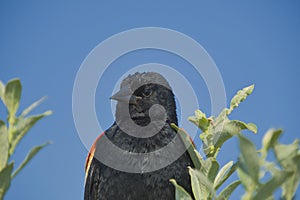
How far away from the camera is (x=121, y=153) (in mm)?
3945

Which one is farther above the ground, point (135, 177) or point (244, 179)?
point (135, 177)

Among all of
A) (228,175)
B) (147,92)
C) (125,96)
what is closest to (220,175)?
(228,175)

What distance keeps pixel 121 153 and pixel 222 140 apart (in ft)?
8.74

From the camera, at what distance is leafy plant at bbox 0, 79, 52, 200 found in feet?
2.49

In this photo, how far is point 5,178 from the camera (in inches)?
29.3

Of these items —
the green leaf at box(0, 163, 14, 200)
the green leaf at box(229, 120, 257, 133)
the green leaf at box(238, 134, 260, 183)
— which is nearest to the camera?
the green leaf at box(238, 134, 260, 183)

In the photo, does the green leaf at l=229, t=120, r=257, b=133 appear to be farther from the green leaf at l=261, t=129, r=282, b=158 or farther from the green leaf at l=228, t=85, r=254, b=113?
the green leaf at l=261, t=129, r=282, b=158

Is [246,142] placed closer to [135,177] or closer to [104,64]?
[104,64]

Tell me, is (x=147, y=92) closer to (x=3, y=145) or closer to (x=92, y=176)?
(x=92, y=176)

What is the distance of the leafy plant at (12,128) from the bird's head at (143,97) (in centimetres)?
360

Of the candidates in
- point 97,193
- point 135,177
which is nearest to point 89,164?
point 97,193

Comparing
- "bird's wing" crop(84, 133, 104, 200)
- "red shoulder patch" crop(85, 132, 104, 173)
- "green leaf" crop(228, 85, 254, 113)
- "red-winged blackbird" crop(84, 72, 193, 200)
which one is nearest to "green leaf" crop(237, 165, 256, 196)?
"green leaf" crop(228, 85, 254, 113)

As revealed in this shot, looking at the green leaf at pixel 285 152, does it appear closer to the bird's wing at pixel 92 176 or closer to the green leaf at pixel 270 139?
the green leaf at pixel 270 139

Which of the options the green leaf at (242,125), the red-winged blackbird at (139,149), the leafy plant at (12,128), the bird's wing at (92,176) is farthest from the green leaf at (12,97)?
the bird's wing at (92,176)
